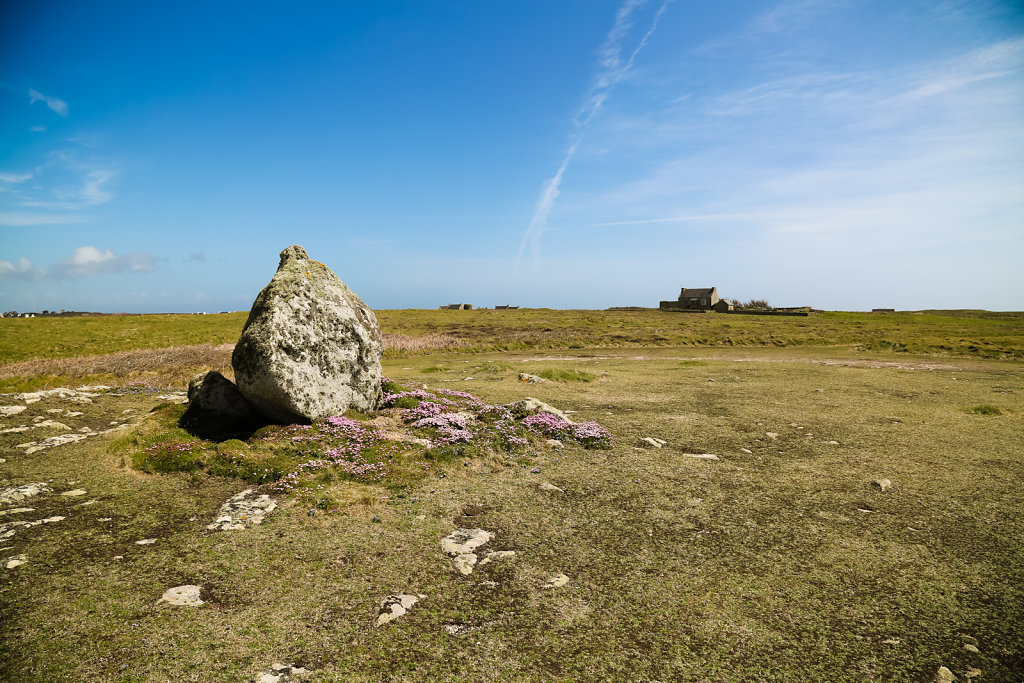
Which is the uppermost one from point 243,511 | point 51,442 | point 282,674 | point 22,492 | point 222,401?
point 222,401

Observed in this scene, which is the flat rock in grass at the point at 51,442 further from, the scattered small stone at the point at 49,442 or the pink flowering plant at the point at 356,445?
the pink flowering plant at the point at 356,445

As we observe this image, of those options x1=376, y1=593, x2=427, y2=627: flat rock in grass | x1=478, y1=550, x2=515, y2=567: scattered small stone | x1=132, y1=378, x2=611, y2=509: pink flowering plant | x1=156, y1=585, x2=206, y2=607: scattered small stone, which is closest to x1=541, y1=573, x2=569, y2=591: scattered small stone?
x1=478, y1=550, x2=515, y2=567: scattered small stone

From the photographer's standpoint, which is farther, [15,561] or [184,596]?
[15,561]

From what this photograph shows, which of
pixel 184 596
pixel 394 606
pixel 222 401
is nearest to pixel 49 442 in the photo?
pixel 222 401

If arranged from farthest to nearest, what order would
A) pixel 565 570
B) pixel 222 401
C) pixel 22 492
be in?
pixel 222 401 < pixel 22 492 < pixel 565 570

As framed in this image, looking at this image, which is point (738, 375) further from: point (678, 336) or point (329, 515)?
point (678, 336)

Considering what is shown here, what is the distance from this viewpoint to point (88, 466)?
7.89 m

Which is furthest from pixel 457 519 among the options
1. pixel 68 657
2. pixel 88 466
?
pixel 88 466

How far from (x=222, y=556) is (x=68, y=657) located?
5.31 feet

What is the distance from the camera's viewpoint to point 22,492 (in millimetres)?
6746

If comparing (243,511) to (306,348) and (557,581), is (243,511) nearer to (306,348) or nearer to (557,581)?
(306,348)

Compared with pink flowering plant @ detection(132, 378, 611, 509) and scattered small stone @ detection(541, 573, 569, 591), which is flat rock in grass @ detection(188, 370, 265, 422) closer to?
pink flowering plant @ detection(132, 378, 611, 509)

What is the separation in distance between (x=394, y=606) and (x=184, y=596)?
223 centimetres

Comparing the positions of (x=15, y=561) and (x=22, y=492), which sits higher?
(x=22, y=492)
